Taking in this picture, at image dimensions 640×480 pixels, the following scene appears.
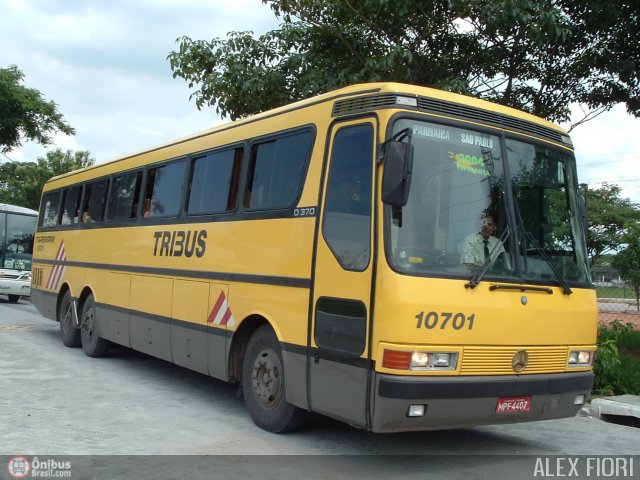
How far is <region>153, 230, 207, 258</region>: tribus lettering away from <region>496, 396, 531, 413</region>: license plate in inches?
155

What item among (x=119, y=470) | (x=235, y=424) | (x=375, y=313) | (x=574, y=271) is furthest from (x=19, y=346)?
(x=574, y=271)

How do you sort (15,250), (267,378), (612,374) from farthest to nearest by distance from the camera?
(15,250), (612,374), (267,378)

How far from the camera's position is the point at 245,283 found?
7.07 meters

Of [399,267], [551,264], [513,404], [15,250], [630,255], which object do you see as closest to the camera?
[399,267]

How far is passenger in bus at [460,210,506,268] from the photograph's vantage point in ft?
18.1

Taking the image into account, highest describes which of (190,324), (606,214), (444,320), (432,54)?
(606,214)

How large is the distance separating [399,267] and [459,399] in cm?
111

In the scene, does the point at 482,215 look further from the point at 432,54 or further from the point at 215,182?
the point at 432,54

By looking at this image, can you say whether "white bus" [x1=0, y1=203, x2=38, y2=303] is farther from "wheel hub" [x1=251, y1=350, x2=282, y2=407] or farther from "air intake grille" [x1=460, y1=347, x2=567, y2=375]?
"air intake grille" [x1=460, y1=347, x2=567, y2=375]

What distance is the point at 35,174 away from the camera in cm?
3825

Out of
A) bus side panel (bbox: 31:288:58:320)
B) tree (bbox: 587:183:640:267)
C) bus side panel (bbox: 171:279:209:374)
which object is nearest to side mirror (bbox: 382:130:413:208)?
bus side panel (bbox: 171:279:209:374)

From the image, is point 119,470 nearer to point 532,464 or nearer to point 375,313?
point 375,313

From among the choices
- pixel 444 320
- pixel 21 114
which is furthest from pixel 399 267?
pixel 21 114

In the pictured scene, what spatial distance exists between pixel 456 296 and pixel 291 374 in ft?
5.66
